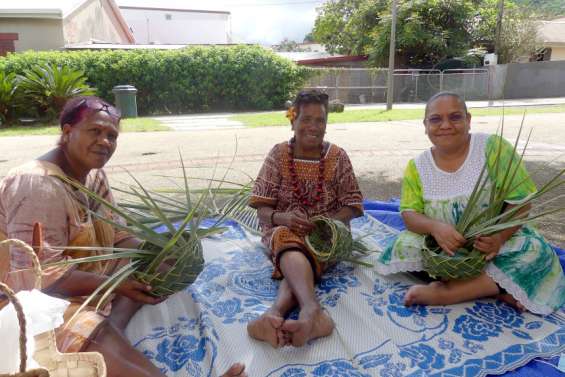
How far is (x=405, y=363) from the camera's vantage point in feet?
5.86

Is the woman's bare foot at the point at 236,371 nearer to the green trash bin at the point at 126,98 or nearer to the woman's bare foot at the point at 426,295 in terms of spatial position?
the woman's bare foot at the point at 426,295

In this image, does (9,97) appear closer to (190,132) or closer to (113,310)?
(190,132)

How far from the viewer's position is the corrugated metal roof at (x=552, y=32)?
23409 millimetres

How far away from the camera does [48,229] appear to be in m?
1.68

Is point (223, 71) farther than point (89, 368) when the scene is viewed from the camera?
Yes

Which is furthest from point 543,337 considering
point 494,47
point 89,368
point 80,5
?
point 494,47

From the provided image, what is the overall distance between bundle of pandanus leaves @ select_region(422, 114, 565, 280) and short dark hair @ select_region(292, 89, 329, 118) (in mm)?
854

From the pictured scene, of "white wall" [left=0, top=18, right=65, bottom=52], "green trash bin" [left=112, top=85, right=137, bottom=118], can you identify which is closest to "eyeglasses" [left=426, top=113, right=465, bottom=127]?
"green trash bin" [left=112, top=85, right=137, bottom=118]

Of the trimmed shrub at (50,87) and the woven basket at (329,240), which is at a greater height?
the trimmed shrub at (50,87)

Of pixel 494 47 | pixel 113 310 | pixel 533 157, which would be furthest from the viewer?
pixel 494 47

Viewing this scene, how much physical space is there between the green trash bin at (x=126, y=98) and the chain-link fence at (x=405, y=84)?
25.5 feet

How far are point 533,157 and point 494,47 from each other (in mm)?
16615

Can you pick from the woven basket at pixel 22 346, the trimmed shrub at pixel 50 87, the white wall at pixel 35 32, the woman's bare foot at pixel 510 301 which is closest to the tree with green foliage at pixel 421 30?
the white wall at pixel 35 32

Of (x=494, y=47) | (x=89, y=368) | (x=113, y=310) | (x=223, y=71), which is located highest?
(x=494, y=47)
